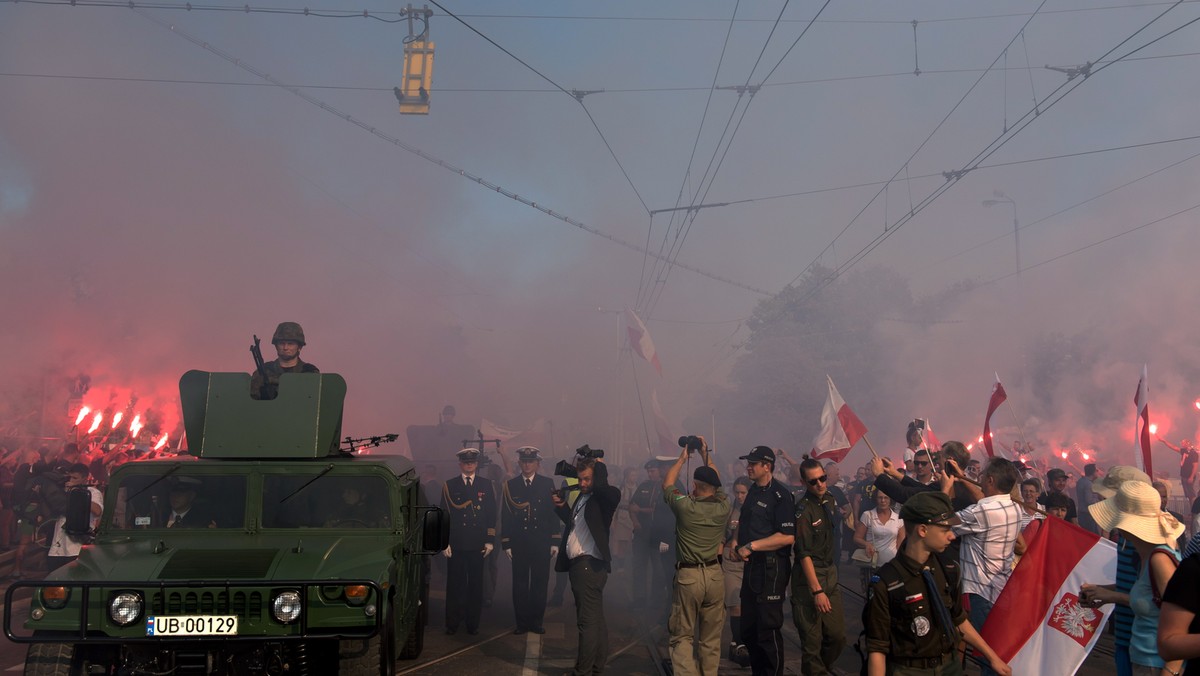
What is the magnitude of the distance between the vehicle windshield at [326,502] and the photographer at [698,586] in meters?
2.33

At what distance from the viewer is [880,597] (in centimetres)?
456

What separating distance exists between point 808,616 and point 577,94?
45.8ft

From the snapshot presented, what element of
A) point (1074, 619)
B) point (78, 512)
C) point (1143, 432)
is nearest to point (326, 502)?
point (78, 512)

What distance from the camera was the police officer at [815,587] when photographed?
736cm

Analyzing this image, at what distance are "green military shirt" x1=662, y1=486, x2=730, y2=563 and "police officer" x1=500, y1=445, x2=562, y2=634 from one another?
3.72 meters

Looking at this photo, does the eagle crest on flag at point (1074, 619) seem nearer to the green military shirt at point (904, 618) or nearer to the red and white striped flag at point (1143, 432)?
the green military shirt at point (904, 618)

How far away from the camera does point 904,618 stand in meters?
4.57

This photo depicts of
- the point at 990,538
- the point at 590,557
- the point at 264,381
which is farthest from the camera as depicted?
the point at 590,557

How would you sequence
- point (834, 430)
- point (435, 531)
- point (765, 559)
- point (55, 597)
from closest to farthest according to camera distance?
point (55, 597), point (435, 531), point (765, 559), point (834, 430)

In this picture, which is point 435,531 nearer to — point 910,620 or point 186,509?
point 186,509

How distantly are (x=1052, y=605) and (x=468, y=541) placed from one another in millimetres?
6769

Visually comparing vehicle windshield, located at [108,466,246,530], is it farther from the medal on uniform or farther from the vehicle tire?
the medal on uniform

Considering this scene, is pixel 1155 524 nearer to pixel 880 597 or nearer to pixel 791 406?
pixel 880 597

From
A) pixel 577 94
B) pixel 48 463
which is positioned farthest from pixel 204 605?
pixel 577 94
